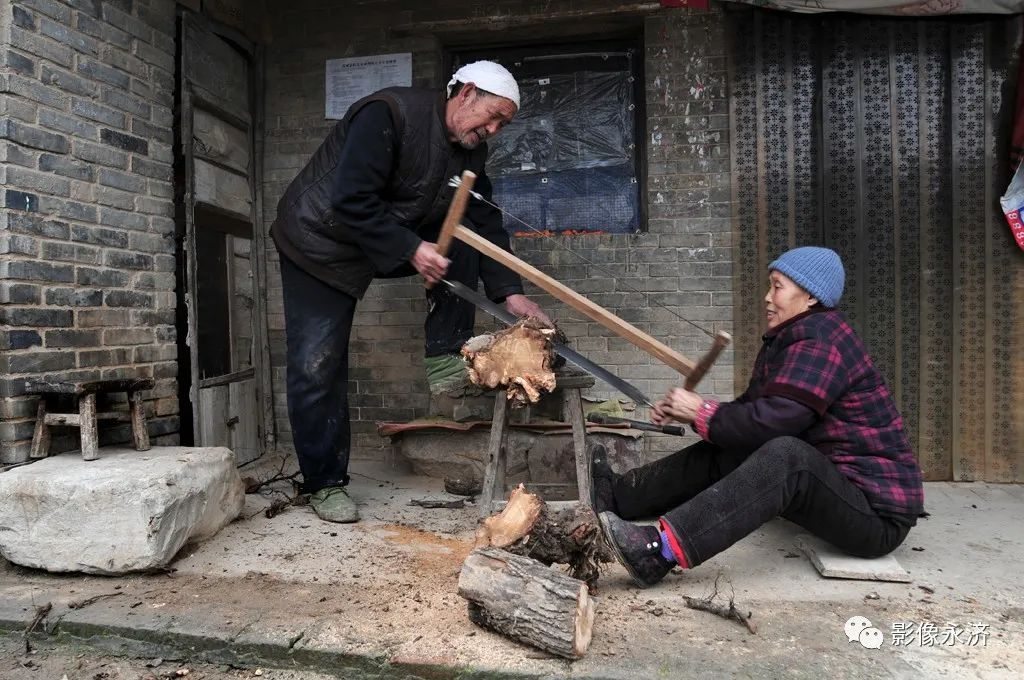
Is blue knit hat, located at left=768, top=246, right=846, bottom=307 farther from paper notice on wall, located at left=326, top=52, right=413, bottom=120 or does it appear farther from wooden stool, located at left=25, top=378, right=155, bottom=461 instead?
paper notice on wall, located at left=326, top=52, right=413, bottom=120

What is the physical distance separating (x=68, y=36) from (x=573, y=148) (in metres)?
3.05

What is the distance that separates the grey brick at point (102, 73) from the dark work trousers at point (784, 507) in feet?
11.3

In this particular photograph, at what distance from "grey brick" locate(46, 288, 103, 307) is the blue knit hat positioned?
10.7 ft

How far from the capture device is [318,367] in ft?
11.6

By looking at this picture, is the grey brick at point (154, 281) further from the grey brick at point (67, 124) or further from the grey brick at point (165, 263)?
the grey brick at point (67, 124)

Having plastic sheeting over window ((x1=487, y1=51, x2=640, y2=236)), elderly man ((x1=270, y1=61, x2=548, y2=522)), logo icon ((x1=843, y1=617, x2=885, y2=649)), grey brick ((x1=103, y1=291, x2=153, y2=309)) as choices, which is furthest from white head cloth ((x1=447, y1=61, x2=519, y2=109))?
logo icon ((x1=843, y1=617, x2=885, y2=649))

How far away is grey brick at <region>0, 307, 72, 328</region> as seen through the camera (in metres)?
3.07

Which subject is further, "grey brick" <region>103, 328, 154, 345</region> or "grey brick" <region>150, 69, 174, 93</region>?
"grey brick" <region>150, 69, 174, 93</region>

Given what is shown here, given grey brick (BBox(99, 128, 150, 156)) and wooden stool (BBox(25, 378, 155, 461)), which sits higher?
grey brick (BBox(99, 128, 150, 156))

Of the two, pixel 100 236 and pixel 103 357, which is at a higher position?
pixel 100 236

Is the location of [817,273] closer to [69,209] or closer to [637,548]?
[637,548]

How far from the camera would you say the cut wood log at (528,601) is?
207cm

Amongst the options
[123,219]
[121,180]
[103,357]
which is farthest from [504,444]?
[121,180]

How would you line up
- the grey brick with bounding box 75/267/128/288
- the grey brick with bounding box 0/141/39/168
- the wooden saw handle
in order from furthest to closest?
1. the grey brick with bounding box 75/267/128/288
2. the grey brick with bounding box 0/141/39/168
3. the wooden saw handle
